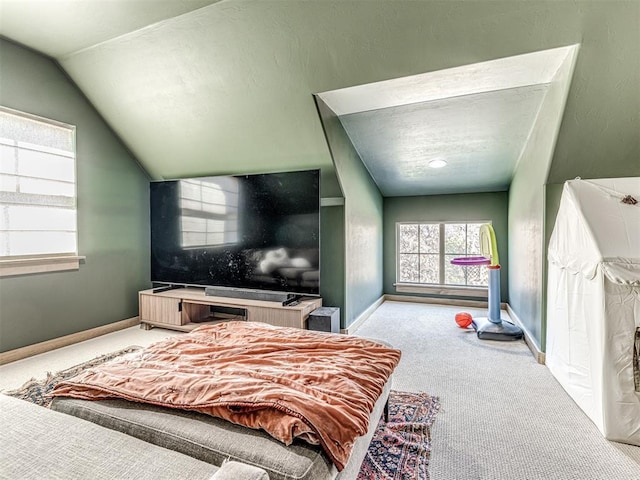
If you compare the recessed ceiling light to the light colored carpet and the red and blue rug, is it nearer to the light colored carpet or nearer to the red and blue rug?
the light colored carpet

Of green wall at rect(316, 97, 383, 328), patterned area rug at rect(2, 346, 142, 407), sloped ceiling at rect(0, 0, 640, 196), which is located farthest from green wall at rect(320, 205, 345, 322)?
patterned area rug at rect(2, 346, 142, 407)

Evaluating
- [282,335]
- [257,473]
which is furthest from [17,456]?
[282,335]

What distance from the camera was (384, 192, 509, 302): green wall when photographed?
4867 mm

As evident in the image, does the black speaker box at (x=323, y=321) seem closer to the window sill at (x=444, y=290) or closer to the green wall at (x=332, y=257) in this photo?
the green wall at (x=332, y=257)

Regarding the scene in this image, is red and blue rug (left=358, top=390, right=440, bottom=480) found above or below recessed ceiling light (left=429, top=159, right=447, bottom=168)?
below

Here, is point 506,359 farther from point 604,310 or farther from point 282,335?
point 282,335

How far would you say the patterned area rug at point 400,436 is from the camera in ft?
5.09

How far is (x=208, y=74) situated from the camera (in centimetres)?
288

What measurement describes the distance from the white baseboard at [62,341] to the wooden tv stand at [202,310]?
239 millimetres

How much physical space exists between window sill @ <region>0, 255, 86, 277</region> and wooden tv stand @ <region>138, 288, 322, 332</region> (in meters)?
0.81

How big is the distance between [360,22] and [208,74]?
1427 mm

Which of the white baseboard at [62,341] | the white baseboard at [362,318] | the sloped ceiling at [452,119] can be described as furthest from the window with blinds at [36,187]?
the white baseboard at [362,318]

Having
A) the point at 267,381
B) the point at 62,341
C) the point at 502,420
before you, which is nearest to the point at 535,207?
the point at 502,420

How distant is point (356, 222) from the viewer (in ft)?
13.2
